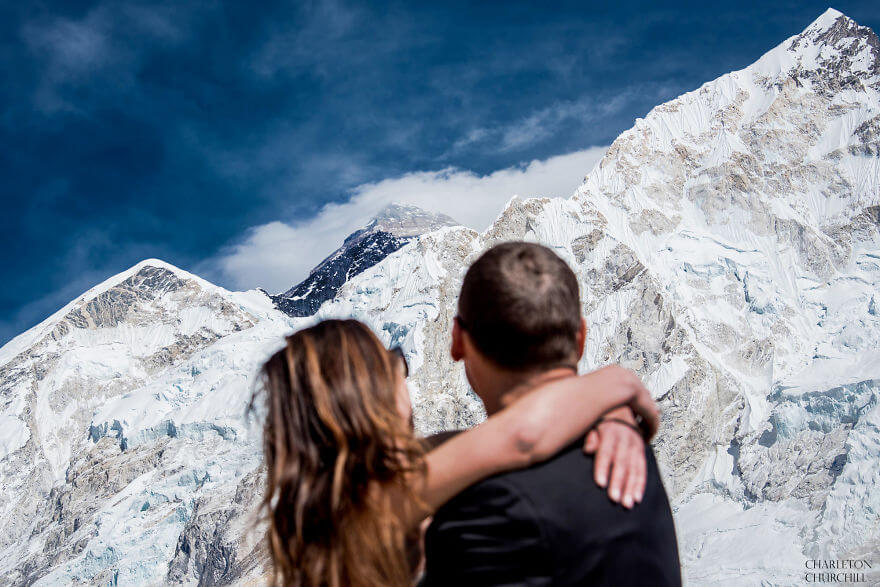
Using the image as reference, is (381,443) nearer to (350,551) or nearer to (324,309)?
(350,551)

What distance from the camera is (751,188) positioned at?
6422 inches

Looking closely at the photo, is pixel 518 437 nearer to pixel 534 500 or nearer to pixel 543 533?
pixel 534 500

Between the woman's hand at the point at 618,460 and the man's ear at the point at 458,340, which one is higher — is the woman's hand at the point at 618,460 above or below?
below

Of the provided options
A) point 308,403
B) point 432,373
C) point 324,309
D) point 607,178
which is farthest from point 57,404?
point 308,403

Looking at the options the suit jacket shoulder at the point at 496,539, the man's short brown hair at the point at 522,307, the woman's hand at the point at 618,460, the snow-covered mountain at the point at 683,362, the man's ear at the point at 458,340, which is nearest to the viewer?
the suit jacket shoulder at the point at 496,539

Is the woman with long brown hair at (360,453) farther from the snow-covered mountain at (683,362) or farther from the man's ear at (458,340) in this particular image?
the snow-covered mountain at (683,362)

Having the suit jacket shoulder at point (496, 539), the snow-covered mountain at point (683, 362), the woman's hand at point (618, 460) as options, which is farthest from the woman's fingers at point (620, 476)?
the snow-covered mountain at point (683, 362)

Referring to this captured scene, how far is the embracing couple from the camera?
2.19m

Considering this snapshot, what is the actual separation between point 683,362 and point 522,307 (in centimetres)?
13840

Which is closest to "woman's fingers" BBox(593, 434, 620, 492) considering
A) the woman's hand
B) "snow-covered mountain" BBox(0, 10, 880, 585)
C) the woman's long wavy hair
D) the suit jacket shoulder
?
the woman's hand

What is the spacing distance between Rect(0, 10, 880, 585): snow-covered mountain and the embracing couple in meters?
91.8

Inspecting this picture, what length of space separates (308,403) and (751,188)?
586 feet

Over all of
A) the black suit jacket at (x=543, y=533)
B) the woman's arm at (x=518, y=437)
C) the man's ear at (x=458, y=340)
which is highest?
the man's ear at (x=458, y=340)

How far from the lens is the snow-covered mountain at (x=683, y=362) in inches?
4126
